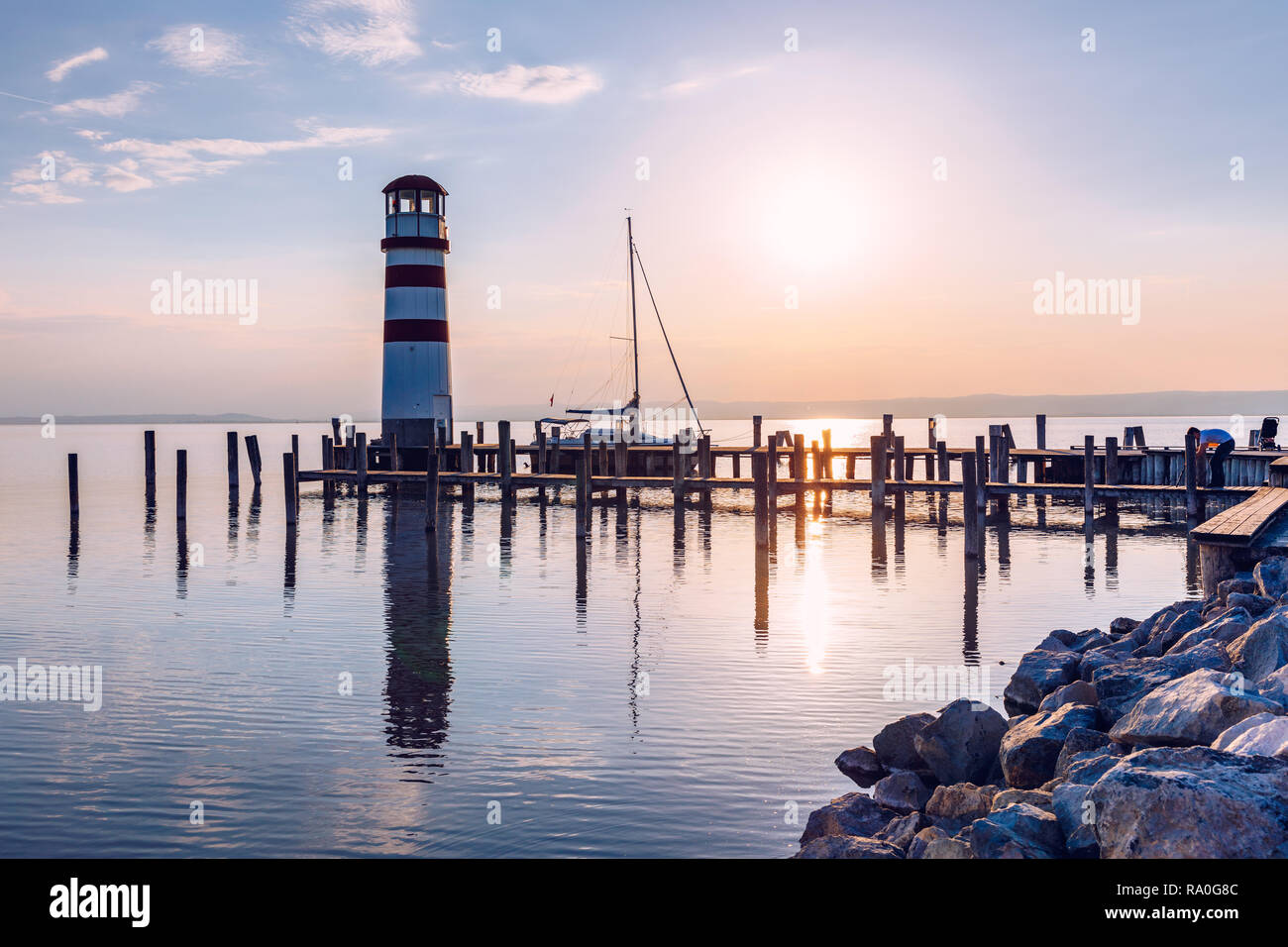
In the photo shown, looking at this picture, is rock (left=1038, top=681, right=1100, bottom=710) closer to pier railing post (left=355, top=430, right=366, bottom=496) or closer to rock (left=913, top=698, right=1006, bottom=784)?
rock (left=913, top=698, right=1006, bottom=784)

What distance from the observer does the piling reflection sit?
34.0 ft

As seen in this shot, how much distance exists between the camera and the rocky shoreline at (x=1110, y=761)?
Result: 520 centimetres

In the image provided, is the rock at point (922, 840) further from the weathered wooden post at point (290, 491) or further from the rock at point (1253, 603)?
the weathered wooden post at point (290, 491)

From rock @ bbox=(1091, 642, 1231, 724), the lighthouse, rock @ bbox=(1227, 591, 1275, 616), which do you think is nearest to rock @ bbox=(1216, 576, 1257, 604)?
rock @ bbox=(1227, 591, 1275, 616)

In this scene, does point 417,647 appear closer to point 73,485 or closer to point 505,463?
point 505,463

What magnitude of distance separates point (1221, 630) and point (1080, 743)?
9.88ft

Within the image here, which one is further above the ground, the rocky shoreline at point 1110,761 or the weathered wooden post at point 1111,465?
the weathered wooden post at point 1111,465

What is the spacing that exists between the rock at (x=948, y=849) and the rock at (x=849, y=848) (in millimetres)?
566

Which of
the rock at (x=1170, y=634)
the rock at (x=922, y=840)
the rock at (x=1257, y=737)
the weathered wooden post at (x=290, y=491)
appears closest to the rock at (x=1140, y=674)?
the rock at (x=1170, y=634)

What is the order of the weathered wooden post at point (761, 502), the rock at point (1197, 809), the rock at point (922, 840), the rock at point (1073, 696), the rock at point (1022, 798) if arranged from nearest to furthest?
the rock at point (1197, 809) → the rock at point (922, 840) → the rock at point (1022, 798) → the rock at point (1073, 696) → the weathered wooden post at point (761, 502)

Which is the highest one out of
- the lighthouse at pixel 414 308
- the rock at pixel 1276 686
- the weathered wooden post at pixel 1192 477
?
the lighthouse at pixel 414 308

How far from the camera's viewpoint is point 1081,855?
5.70 meters

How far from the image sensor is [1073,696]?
8.66 metres
